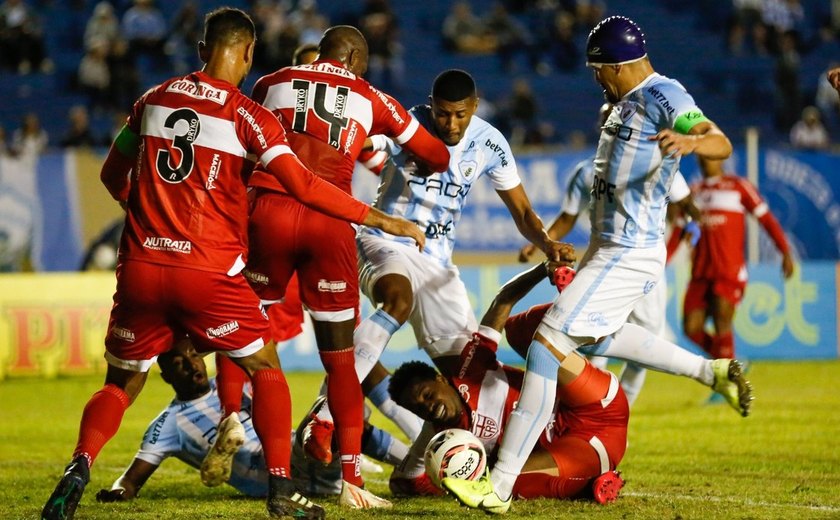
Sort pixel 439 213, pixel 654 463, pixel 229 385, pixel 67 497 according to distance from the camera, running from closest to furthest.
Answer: pixel 67 497 → pixel 229 385 → pixel 439 213 → pixel 654 463

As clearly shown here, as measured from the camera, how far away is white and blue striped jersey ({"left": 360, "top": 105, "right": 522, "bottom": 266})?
26.6 ft

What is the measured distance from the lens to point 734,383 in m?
7.43

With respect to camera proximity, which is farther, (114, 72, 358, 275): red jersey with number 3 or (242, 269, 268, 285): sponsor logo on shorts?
(242, 269, 268, 285): sponsor logo on shorts

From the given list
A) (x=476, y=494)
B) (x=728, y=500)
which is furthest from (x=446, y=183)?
(x=728, y=500)

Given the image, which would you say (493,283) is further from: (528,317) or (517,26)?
(517,26)

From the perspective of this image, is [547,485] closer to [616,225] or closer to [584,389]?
[584,389]

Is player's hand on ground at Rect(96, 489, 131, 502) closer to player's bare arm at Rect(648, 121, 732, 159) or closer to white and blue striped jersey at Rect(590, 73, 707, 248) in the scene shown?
white and blue striped jersey at Rect(590, 73, 707, 248)

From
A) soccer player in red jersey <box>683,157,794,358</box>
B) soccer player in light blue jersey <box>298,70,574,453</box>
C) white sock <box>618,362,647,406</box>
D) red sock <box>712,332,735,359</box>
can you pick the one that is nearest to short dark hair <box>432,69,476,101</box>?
soccer player in light blue jersey <box>298,70,574,453</box>

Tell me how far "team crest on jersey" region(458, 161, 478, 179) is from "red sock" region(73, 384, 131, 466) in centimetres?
281

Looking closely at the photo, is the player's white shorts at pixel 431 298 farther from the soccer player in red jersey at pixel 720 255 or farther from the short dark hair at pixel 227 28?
the soccer player in red jersey at pixel 720 255

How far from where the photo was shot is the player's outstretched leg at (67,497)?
5.79 meters

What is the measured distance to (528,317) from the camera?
7.53 metres

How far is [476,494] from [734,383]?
6.51ft

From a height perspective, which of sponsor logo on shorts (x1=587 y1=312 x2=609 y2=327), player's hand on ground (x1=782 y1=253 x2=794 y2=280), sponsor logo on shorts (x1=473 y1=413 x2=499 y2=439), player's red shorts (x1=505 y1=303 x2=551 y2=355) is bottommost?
sponsor logo on shorts (x1=473 y1=413 x2=499 y2=439)
